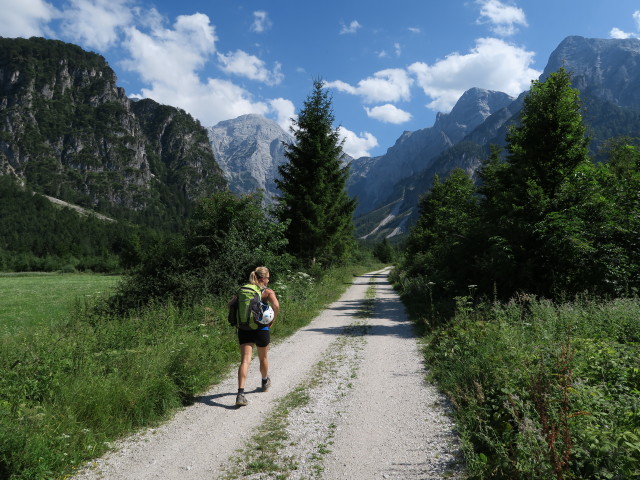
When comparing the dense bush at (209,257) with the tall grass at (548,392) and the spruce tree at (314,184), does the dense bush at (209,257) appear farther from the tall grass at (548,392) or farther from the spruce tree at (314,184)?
the tall grass at (548,392)

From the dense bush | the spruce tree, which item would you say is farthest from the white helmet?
the spruce tree

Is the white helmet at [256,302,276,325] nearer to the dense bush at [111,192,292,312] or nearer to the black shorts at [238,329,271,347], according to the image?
the black shorts at [238,329,271,347]

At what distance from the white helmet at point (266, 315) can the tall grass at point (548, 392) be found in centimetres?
297

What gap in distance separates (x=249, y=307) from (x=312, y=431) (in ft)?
6.70

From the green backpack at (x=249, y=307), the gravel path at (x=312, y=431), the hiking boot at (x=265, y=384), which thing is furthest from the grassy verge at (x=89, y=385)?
the green backpack at (x=249, y=307)

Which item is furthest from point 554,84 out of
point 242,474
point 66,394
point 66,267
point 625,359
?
point 66,267

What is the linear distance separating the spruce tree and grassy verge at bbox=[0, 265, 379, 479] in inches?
484

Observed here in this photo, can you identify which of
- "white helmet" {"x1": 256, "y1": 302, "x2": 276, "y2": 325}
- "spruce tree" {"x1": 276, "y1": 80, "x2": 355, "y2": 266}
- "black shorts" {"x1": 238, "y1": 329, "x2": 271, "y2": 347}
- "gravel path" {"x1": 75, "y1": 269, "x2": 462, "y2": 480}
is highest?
"spruce tree" {"x1": 276, "y1": 80, "x2": 355, "y2": 266}

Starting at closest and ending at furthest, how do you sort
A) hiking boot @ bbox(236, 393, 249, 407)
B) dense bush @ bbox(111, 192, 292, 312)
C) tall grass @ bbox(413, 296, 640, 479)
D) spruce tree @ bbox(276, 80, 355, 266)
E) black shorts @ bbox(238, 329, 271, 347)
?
tall grass @ bbox(413, 296, 640, 479) < hiking boot @ bbox(236, 393, 249, 407) < black shorts @ bbox(238, 329, 271, 347) < dense bush @ bbox(111, 192, 292, 312) < spruce tree @ bbox(276, 80, 355, 266)

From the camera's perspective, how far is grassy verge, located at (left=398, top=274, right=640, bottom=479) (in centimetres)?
287

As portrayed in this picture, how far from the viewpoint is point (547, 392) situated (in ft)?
12.4

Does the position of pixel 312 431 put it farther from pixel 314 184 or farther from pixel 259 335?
pixel 314 184

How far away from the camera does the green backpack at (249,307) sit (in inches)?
224

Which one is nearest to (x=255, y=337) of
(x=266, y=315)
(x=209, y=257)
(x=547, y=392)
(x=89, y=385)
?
(x=266, y=315)
